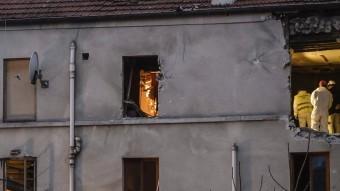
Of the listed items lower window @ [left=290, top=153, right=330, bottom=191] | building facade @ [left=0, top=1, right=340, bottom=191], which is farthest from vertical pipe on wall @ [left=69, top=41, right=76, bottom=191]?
lower window @ [left=290, top=153, right=330, bottom=191]

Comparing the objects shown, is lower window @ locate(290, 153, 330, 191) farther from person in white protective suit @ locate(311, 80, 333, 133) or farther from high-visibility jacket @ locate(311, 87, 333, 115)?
high-visibility jacket @ locate(311, 87, 333, 115)

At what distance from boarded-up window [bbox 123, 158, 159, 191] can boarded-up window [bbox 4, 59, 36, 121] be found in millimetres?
2908

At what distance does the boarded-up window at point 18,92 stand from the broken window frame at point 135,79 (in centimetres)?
245

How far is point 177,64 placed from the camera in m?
21.5

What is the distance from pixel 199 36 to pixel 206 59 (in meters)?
0.63

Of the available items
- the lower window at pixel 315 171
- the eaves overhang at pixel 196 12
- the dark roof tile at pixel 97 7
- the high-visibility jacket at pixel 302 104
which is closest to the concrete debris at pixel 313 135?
the lower window at pixel 315 171

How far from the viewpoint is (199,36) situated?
2152 centimetres

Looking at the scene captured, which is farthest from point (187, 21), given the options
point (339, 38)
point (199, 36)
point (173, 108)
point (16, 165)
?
point (16, 165)

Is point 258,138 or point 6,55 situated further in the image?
point 6,55

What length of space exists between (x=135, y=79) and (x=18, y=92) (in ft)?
10.2

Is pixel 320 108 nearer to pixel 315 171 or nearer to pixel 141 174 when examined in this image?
pixel 315 171

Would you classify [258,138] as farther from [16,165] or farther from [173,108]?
[16,165]

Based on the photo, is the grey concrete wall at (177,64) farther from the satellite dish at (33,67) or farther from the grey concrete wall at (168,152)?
the satellite dish at (33,67)

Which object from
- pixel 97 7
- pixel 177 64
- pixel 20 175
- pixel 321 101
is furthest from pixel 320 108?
pixel 20 175
